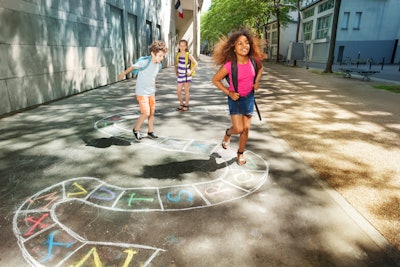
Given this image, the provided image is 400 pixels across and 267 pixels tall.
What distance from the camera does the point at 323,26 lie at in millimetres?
40375

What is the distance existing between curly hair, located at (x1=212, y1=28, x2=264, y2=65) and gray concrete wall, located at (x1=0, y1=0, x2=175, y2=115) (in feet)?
18.1

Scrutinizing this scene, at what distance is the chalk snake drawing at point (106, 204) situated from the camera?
86.3 inches

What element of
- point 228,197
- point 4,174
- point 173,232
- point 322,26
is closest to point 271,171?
point 228,197

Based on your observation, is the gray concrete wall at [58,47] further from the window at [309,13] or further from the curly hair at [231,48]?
the window at [309,13]

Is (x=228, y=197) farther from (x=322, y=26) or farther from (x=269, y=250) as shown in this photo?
(x=322, y=26)

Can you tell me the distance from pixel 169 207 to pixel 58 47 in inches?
307

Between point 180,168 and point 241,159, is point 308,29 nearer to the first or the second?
point 241,159

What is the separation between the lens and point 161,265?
2.11 meters

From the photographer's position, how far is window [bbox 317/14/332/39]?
126ft

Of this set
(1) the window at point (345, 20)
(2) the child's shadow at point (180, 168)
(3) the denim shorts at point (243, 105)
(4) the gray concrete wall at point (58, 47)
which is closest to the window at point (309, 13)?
(1) the window at point (345, 20)

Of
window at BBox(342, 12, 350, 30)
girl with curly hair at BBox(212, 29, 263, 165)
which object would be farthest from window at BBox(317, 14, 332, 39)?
girl with curly hair at BBox(212, 29, 263, 165)

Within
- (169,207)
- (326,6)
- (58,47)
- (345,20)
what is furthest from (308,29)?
(169,207)

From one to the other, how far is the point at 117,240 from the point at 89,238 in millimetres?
254

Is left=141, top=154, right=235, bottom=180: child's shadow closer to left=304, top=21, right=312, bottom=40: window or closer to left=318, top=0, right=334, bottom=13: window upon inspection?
left=318, top=0, right=334, bottom=13: window
